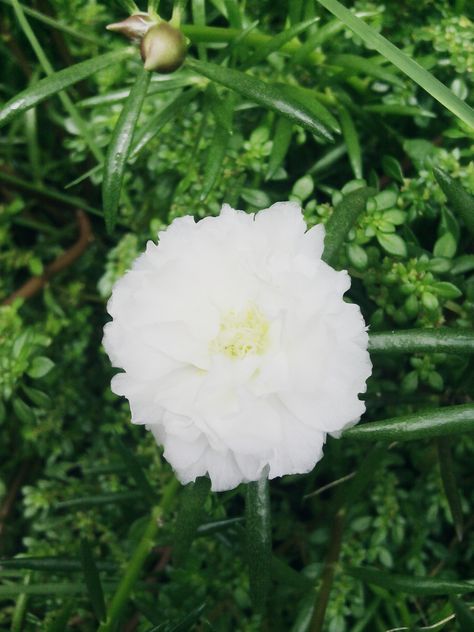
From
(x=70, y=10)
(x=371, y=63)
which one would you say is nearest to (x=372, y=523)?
(x=371, y=63)

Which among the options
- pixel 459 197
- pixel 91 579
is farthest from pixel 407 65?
pixel 91 579

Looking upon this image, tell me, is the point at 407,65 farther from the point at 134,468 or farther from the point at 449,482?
the point at 134,468

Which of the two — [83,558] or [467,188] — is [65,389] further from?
[467,188]

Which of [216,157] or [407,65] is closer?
[407,65]

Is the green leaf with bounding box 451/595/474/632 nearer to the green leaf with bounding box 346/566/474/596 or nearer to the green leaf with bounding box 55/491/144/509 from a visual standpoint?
the green leaf with bounding box 346/566/474/596

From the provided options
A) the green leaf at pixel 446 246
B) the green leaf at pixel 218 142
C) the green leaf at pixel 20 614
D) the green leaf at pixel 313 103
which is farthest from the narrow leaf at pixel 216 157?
the green leaf at pixel 20 614

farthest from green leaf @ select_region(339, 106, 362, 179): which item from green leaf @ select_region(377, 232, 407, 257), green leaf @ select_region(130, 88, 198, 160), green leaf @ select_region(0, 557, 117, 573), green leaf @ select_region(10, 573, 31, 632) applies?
green leaf @ select_region(10, 573, 31, 632)
